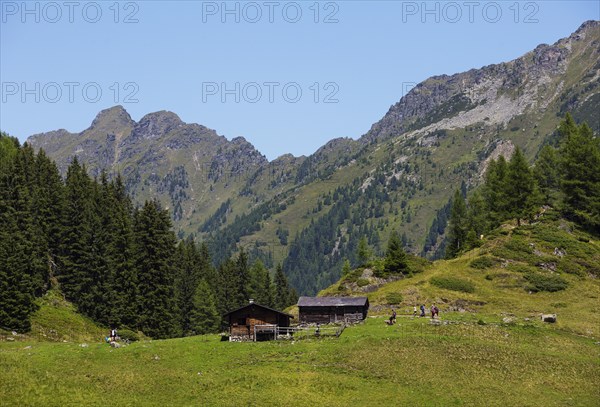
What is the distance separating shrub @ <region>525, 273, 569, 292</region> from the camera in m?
97.6

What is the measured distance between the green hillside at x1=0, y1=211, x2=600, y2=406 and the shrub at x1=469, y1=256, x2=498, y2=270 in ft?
62.1

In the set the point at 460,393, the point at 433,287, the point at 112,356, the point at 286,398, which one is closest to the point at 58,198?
the point at 112,356

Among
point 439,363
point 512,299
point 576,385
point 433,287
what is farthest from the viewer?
point 433,287

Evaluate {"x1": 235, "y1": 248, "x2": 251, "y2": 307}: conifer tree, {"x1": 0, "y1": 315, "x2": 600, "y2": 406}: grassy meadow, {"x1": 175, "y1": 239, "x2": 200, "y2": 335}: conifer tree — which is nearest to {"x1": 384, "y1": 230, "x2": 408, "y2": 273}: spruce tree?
{"x1": 235, "y1": 248, "x2": 251, "y2": 307}: conifer tree

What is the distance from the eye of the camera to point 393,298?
9781cm

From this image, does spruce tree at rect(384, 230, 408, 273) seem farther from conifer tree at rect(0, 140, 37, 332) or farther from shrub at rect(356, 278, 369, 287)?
conifer tree at rect(0, 140, 37, 332)

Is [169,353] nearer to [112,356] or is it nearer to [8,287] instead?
[112,356]

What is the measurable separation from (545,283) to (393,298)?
23.9 m

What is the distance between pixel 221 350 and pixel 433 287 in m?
47.0

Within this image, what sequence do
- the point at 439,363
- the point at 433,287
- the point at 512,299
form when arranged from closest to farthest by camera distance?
the point at 439,363
the point at 512,299
the point at 433,287

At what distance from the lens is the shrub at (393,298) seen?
9679 cm

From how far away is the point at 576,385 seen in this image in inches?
2170

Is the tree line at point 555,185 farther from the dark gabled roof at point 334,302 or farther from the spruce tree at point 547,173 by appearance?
the dark gabled roof at point 334,302

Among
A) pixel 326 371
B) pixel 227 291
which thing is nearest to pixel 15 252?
pixel 326 371
